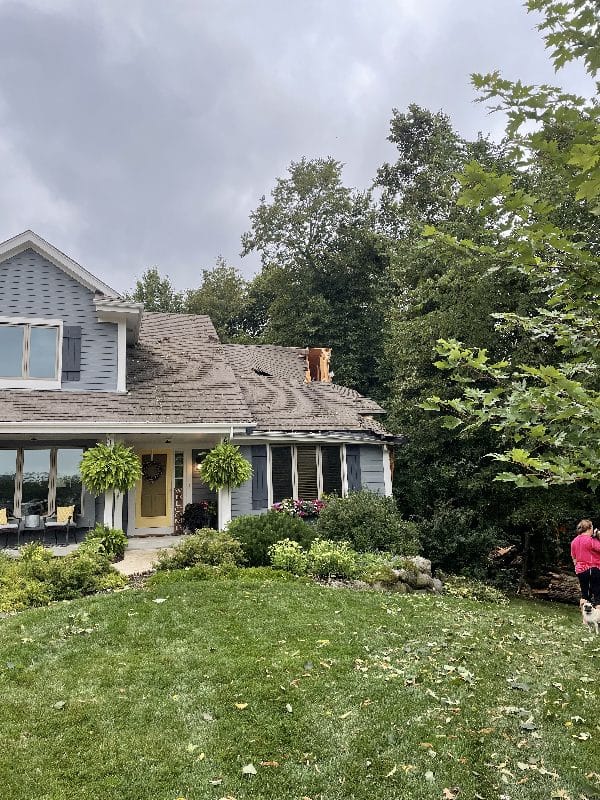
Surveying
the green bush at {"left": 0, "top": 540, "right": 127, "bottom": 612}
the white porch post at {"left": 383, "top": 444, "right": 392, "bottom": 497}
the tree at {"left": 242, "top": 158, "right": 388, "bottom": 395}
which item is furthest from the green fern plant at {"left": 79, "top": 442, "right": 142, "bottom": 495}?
the tree at {"left": 242, "top": 158, "right": 388, "bottom": 395}

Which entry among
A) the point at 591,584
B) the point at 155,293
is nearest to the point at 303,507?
the point at 591,584

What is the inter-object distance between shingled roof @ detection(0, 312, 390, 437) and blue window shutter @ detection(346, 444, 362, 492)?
0.57 m

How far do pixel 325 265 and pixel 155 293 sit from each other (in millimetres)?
15642

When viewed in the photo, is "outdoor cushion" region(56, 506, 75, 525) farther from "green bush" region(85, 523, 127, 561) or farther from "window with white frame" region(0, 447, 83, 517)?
"green bush" region(85, 523, 127, 561)

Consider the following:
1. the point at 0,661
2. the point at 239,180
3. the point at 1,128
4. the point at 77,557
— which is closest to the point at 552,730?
the point at 0,661

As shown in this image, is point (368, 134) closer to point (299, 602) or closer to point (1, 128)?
point (1, 128)

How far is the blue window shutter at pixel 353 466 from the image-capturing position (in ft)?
52.0

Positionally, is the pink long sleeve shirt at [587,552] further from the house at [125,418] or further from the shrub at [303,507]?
the house at [125,418]

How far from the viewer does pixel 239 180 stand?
124 feet

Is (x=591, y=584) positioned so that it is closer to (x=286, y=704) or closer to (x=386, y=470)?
(x=286, y=704)

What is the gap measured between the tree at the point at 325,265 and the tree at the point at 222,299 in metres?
4.98

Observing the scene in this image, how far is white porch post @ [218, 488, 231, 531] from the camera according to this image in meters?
13.6

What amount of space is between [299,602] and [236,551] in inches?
112

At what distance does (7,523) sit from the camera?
12.7m
